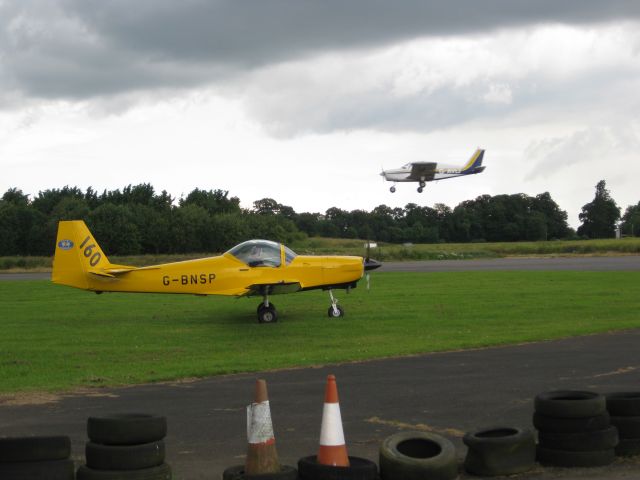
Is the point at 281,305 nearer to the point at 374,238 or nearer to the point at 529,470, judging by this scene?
the point at 529,470

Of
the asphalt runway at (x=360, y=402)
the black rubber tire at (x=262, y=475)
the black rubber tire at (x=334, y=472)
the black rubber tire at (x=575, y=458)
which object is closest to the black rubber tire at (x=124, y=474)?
the asphalt runway at (x=360, y=402)

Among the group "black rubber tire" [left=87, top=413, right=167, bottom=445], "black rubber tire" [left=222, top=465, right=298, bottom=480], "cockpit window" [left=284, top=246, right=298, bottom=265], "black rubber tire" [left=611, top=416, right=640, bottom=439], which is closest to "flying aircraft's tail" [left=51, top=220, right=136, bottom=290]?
"cockpit window" [left=284, top=246, right=298, bottom=265]

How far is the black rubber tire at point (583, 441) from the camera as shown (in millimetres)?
7480

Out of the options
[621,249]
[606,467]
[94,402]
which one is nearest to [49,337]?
[94,402]

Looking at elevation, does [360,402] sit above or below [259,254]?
below

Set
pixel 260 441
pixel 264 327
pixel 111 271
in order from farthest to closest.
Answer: pixel 111 271, pixel 264 327, pixel 260 441

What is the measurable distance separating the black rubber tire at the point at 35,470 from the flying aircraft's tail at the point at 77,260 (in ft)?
54.8

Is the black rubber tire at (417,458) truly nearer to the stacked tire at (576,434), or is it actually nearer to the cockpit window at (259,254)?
the stacked tire at (576,434)

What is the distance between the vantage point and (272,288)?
863 inches

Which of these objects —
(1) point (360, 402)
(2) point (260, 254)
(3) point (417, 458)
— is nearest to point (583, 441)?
(3) point (417, 458)

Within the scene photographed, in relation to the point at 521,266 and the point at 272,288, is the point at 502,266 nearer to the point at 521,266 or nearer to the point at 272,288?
the point at 521,266

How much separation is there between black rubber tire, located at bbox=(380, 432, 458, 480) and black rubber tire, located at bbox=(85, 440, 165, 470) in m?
1.89

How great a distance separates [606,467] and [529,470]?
0.71 m

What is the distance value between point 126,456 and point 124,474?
14 cm
